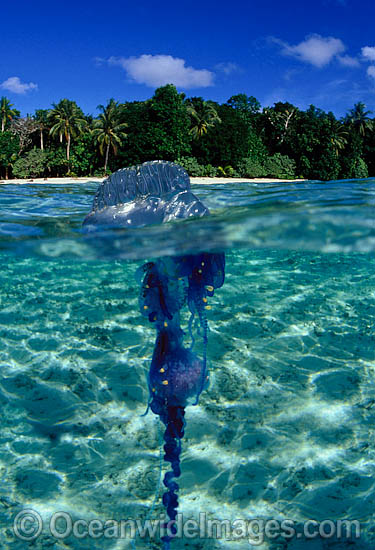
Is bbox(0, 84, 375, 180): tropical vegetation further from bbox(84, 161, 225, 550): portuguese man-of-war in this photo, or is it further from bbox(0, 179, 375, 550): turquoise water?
bbox(84, 161, 225, 550): portuguese man-of-war

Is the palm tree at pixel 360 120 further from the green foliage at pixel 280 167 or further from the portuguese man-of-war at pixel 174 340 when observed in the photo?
the portuguese man-of-war at pixel 174 340

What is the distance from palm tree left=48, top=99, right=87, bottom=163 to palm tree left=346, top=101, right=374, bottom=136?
1705 inches

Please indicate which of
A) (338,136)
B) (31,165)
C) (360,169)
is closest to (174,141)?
(31,165)

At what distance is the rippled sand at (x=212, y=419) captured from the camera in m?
5.70

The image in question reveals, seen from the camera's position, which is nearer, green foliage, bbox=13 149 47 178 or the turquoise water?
the turquoise water

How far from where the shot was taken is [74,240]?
751 centimetres

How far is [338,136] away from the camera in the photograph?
56.0 m

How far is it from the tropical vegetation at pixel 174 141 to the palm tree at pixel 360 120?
10.1m

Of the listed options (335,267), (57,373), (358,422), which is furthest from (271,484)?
(335,267)

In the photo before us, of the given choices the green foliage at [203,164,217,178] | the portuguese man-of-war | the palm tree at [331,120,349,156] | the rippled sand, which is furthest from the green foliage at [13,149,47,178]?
the portuguese man-of-war

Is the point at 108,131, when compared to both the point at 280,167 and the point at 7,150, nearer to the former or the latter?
the point at 7,150

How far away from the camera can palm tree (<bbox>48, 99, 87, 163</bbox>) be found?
4916 cm

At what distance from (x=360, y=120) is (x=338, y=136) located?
14837 millimetres

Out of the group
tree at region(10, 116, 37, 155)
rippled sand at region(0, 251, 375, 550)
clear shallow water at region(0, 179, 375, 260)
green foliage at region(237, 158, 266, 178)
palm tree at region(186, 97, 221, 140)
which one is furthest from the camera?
tree at region(10, 116, 37, 155)
